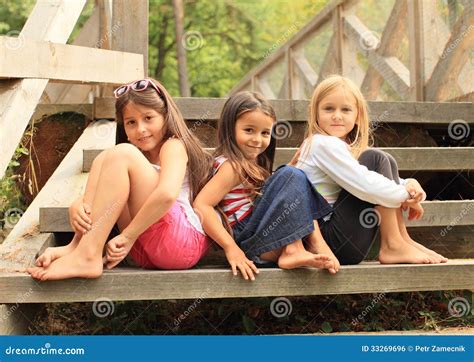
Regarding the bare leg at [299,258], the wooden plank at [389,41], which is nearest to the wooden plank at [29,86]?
the bare leg at [299,258]

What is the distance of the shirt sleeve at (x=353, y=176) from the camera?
2.38 meters

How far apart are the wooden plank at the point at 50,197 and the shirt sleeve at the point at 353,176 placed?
969 mm

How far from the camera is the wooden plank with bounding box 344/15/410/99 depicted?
4680 millimetres

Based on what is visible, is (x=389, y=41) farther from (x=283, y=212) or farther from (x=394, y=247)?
(x=283, y=212)

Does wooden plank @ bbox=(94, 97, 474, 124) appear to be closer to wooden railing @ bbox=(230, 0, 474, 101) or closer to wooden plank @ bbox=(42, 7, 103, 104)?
wooden railing @ bbox=(230, 0, 474, 101)

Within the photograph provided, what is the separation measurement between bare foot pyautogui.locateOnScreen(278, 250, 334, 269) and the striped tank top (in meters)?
0.25

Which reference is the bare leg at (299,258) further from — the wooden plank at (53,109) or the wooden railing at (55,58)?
the wooden plank at (53,109)

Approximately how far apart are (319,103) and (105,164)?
0.81 meters

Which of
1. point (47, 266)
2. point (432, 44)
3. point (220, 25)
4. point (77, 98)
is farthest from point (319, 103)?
point (220, 25)

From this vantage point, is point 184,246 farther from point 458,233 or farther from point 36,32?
point 458,233

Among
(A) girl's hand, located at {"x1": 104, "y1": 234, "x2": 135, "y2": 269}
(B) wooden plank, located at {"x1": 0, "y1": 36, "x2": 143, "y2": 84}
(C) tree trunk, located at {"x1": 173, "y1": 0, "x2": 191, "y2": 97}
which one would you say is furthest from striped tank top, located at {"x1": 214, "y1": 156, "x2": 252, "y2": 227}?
(C) tree trunk, located at {"x1": 173, "y1": 0, "x2": 191, "y2": 97}

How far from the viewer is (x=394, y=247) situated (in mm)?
2500

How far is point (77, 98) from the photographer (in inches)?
209

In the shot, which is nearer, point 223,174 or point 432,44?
point 223,174
